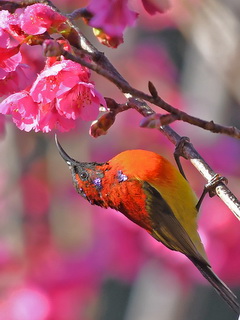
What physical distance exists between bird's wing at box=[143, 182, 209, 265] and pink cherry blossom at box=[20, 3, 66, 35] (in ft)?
2.01

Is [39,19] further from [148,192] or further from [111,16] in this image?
[148,192]

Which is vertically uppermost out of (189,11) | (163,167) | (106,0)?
(189,11)

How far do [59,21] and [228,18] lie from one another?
586 mm

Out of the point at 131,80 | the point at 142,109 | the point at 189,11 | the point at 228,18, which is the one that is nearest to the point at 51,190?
the point at 131,80

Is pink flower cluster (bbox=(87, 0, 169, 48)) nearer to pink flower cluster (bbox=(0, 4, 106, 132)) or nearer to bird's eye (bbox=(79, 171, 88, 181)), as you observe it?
pink flower cluster (bbox=(0, 4, 106, 132))

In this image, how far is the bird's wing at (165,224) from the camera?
160cm

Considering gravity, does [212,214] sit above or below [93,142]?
below

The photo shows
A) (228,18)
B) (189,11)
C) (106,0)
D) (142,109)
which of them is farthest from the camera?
(189,11)

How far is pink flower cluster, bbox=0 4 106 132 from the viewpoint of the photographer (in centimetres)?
107

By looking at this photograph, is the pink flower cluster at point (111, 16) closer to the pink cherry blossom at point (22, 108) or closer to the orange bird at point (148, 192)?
the pink cherry blossom at point (22, 108)

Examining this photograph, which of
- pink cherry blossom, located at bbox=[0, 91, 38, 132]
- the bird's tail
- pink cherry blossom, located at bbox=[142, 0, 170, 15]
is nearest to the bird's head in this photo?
the bird's tail

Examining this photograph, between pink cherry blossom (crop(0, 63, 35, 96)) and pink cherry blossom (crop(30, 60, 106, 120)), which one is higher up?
pink cherry blossom (crop(0, 63, 35, 96))

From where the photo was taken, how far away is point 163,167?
1.58m

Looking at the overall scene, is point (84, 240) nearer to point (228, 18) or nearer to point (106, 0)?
point (228, 18)
